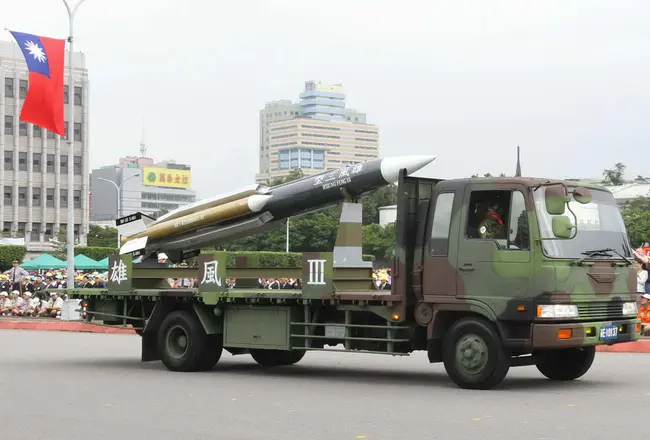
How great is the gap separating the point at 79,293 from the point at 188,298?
2731 mm

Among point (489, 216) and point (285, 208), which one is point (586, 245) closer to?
point (489, 216)

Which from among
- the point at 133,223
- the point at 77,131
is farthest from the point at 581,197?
the point at 77,131

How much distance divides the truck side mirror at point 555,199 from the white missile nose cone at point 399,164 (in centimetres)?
291

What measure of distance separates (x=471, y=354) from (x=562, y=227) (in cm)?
189

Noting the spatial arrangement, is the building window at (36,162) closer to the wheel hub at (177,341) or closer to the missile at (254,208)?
the missile at (254,208)

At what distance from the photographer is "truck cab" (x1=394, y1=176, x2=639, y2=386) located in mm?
12492

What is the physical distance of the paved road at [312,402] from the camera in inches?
380

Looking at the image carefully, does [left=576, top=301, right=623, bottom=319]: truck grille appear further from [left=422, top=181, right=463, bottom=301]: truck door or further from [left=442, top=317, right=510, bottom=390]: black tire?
[left=422, top=181, right=463, bottom=301]: truck door

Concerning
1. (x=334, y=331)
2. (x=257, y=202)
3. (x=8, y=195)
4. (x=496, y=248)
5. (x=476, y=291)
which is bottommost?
(x=334, y=331)

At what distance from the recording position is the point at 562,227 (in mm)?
12219

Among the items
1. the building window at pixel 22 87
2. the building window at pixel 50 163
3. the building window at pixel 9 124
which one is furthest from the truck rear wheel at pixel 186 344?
the building window at pixel 50 163

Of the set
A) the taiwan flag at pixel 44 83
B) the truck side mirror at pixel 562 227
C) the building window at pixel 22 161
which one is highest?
the building window at pixel 22 161

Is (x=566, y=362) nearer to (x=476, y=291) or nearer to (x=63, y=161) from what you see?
(x=476, y=291)

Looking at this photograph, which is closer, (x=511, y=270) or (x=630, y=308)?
(x=511, y=270)
